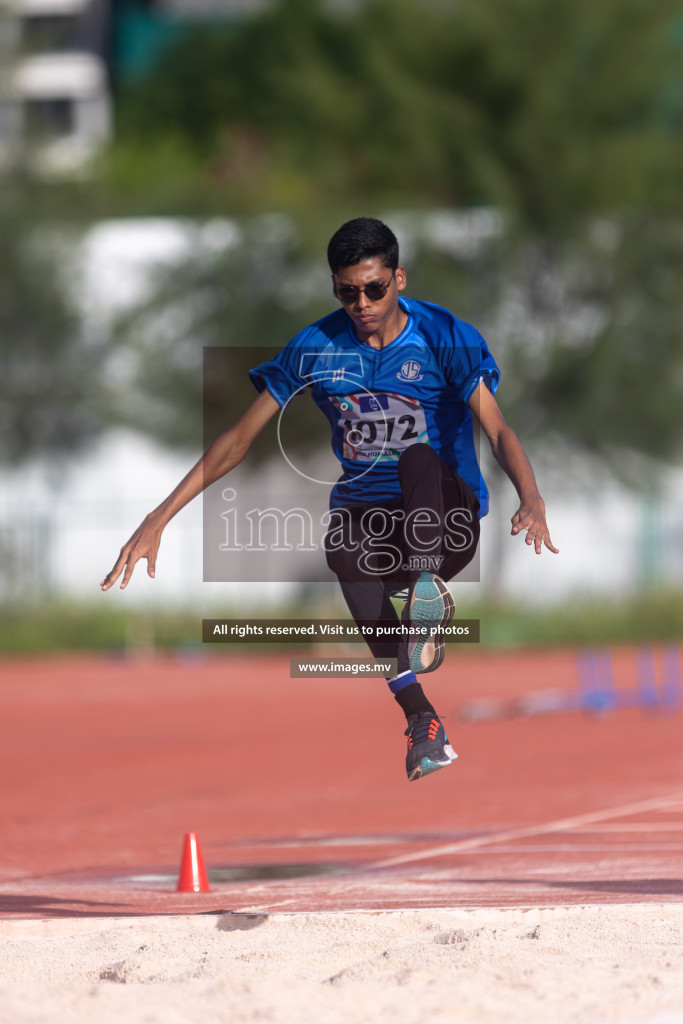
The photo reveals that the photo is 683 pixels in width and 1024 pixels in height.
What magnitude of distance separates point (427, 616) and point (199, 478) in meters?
1.08

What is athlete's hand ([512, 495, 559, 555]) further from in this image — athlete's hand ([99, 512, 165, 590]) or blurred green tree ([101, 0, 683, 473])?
blurred green tree ([101, 0, 683, 473])

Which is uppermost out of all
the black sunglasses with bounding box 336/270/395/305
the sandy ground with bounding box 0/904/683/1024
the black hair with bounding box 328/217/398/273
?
the black hair with bounding box 328/217/398/273

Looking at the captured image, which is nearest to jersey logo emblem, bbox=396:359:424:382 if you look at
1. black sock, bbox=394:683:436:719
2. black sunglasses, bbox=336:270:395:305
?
black sunglasses, bbox=336:270:395:305

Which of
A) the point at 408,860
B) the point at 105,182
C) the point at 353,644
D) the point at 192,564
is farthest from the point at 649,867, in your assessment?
the point at 105,182

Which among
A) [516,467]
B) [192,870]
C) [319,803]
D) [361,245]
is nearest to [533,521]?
[516,467]

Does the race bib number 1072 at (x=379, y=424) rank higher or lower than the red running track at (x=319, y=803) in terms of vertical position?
higher

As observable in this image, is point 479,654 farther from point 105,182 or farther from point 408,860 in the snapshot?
point 408,860

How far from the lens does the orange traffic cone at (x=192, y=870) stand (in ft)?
26.1

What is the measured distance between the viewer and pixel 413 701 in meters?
6.91

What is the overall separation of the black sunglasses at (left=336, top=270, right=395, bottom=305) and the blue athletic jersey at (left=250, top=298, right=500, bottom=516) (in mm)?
243

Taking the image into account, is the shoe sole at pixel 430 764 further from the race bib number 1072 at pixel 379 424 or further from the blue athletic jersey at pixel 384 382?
the race bib number 1072 at pixel 379 424

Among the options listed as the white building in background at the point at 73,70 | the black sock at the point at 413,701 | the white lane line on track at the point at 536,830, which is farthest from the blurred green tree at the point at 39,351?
the black sock at the point at 413,701

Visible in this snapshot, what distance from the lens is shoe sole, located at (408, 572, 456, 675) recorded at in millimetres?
6398

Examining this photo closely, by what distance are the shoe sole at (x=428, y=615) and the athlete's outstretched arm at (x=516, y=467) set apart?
1.46 feet
